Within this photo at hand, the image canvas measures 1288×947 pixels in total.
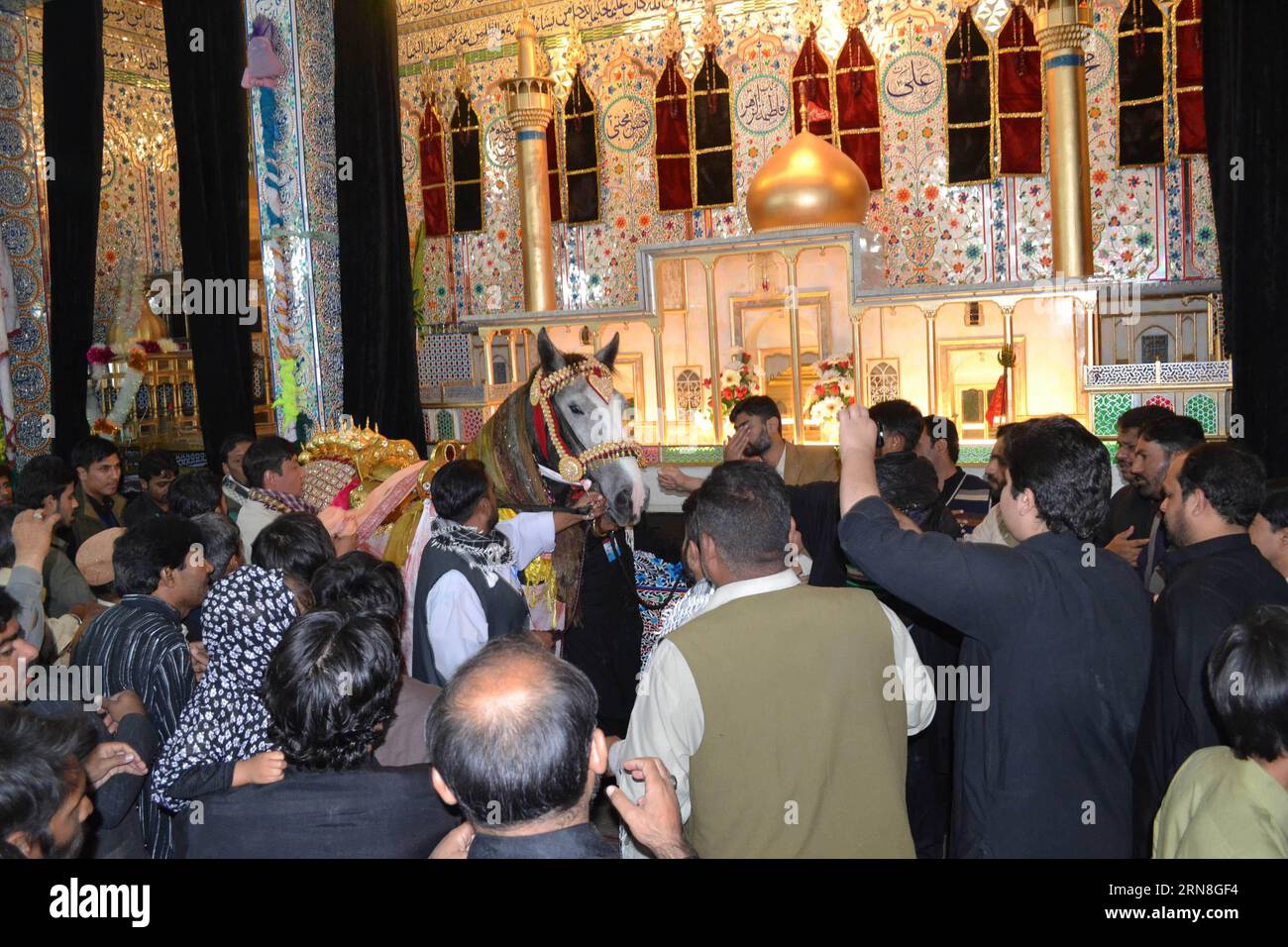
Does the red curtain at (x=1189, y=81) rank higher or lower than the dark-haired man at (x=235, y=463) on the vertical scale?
higher

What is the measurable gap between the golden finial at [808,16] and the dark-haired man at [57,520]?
8.70 metres

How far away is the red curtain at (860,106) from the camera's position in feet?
36.3

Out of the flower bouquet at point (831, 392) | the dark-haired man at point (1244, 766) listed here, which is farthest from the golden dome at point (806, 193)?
the dark-haired man at point (1244, 766)

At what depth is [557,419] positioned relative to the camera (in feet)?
14.6

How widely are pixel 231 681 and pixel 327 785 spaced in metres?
0.59

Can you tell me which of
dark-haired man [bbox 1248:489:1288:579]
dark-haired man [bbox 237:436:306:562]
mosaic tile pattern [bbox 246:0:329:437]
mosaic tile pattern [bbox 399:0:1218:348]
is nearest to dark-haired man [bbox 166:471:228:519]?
dark-haired man [bbox 237:436:306:562]

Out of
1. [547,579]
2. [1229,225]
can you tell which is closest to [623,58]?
[1229,225]

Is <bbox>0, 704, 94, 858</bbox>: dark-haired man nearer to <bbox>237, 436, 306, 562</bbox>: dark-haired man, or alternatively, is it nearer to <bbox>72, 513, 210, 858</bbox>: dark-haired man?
<bbox>72, 513, 210, 858</bbox>: dark-haired man

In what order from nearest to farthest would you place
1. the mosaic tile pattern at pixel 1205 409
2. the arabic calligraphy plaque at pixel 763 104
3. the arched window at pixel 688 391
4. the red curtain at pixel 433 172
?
→ the mosaic tile pattern at pixel 1205 409, the arched window at pixel 688 391, the arabic calligraphy plaque at pixel 763 104, the red curtain at pixel 433 172

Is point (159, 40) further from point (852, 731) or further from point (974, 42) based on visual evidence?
point (852, 731)

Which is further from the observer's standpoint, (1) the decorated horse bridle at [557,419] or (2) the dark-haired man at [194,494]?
(2) the dark-haired man at [194,494]

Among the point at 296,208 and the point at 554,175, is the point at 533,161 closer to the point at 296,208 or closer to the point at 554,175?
the point at 554,175

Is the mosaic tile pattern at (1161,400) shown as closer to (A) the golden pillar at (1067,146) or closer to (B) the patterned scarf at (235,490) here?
(A) the golden pillar at (1067,146)
